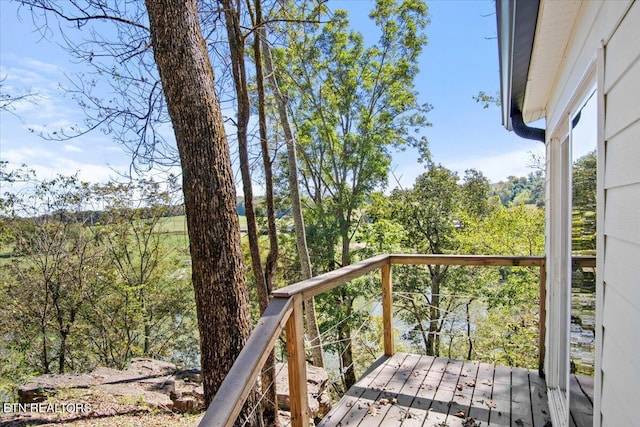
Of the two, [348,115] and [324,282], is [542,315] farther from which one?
[348,115]

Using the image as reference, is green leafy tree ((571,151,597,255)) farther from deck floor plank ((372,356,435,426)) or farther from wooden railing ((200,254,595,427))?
deck floor plank ((372,356,435,426))

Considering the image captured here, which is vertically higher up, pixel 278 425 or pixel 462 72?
pixel 462 72

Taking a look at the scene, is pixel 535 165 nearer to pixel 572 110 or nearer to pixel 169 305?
pixel 572 110

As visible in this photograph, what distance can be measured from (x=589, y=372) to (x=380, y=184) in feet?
34.4

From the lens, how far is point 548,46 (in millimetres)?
1806

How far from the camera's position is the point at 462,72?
446 inches

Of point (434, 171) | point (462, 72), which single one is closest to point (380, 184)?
point (434, 171)

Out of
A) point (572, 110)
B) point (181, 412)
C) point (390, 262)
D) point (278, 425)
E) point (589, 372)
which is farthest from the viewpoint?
point (181, 412)

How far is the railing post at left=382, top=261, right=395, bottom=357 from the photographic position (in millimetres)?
3162

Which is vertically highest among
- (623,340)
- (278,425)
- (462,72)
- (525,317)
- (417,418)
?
(462,72)

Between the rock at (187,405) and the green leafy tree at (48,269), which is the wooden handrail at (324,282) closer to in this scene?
the rock at (187,405)

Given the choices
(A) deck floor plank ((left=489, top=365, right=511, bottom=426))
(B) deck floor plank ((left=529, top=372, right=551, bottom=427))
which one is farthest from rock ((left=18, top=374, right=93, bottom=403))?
(B) deck floor plank ((left=529, top=372, right=551, bottom=427))

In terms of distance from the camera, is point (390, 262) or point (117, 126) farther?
point (117, 126)

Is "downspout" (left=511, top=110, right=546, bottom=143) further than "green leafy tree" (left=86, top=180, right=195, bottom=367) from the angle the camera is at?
No
